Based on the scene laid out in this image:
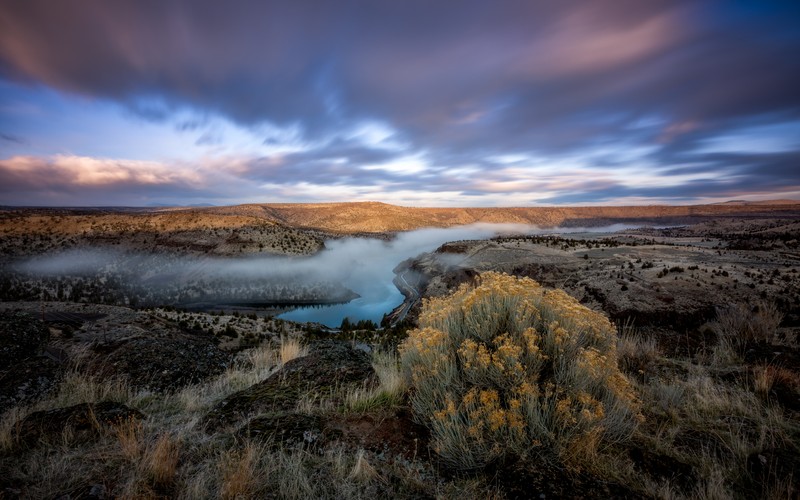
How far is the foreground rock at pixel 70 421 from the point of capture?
143 inches

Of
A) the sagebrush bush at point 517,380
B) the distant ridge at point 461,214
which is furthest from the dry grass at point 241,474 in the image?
the distant ridge at point 461,214

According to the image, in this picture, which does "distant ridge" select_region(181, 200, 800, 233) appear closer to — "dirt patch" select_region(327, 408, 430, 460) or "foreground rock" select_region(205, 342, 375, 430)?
"foreground rock" select_region(205, 342, 375, 430)

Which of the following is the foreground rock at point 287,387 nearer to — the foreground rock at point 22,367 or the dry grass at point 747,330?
the foreground rock at point 22,367

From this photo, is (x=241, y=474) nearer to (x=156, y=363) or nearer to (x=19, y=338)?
(x=156, y=363)

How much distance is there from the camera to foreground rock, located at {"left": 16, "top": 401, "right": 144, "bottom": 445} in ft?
11.9

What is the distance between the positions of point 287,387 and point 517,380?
354cm

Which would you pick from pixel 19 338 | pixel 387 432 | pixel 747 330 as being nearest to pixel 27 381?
pixel 19 338

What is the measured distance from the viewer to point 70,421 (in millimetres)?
3809

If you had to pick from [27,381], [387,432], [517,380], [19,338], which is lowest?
[19,338]

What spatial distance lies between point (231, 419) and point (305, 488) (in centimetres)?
208

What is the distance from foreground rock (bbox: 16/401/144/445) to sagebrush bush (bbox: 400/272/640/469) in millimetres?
3543

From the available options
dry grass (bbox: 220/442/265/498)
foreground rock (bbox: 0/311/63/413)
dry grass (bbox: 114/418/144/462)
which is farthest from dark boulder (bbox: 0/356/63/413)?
dry grass (bbox: 220/442/265/498)

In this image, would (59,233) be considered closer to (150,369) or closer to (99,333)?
(99,333)

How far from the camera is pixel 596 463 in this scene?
2.94m
